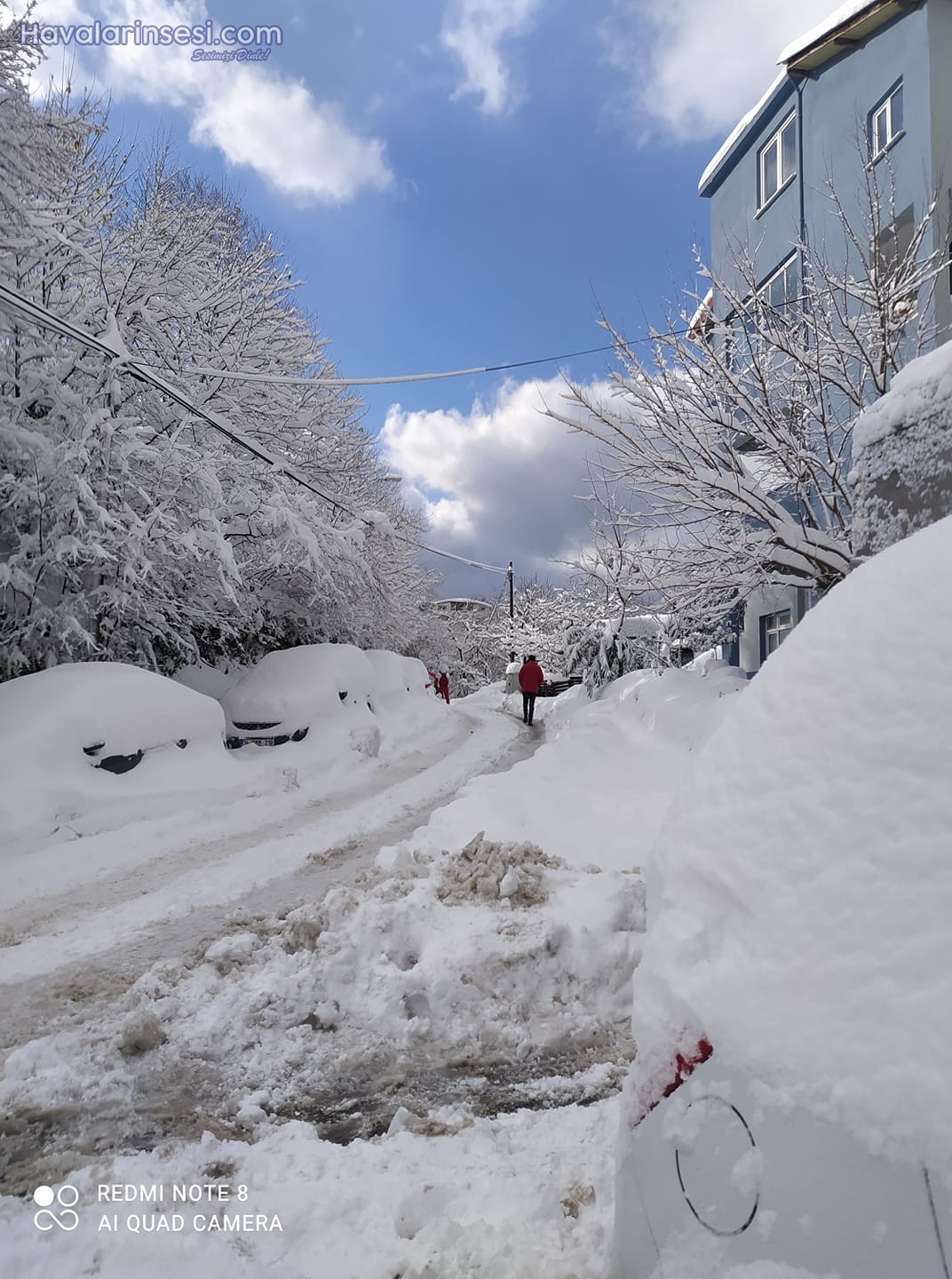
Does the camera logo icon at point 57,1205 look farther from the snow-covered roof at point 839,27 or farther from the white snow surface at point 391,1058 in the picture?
the snow-covered roof at point 839,27

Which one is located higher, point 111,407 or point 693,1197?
point 111,407

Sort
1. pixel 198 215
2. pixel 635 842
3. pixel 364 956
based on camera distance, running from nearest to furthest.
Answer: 1. pixel 364 956
2. pixel 635 842
3. pixel 198 215

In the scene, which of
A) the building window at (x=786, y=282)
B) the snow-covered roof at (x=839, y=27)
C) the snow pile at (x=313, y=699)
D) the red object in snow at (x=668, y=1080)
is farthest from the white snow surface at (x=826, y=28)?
the red object in snow at (x=668, y=1080)

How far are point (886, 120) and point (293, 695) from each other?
13825 millimetres

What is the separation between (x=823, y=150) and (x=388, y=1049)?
15.5 m

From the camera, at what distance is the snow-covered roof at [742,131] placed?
45.3 feet

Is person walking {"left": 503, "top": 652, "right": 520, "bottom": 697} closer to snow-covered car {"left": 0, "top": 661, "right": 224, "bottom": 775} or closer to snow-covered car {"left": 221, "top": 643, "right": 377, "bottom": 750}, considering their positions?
snow-covered car {"left": 221, "top": 643, "right": 377, "bottom": 750}

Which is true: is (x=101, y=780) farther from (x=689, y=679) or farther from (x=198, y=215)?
(x=198, y=215)

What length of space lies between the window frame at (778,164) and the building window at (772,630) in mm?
8085

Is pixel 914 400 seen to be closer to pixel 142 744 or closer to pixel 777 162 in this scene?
pixel 142 744

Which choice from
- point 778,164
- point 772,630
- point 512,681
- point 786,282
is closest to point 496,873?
point 772,630

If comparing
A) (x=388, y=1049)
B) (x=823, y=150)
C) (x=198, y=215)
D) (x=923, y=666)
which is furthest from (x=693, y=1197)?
(x=198, y=215)

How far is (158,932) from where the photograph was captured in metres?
4.86

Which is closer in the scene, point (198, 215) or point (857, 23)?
point (857, 23)
